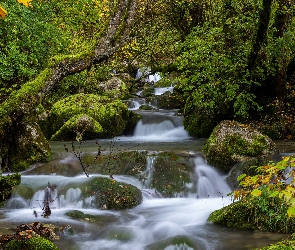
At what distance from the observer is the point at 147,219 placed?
Answer: 7.19 m

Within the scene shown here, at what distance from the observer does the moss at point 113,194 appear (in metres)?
7.71

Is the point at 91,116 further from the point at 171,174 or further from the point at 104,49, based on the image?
the point at 104,49

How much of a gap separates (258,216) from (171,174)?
3.25m

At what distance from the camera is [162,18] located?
15.3 meters

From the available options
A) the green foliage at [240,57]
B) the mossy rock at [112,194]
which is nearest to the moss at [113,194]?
the mossy rock at [112,194]

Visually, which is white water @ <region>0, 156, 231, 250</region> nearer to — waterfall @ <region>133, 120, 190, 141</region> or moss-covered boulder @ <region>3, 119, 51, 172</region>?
moss-covered boulder @ <region>3, 119, 51, 172</region>

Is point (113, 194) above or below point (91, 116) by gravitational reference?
below

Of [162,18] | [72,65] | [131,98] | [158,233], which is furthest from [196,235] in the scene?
[131,98]

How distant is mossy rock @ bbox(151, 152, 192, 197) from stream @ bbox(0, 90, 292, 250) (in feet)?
0.59

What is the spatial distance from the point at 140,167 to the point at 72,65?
4.09m

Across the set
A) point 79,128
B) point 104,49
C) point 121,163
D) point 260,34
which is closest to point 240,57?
point 260,34

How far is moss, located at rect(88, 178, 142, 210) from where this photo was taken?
7.71 m

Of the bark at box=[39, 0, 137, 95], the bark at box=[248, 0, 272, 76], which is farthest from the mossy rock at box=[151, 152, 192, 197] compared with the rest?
the bark at box=[248, 0, 272, 76]

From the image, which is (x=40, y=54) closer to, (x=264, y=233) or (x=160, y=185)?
(x=160, y=185)
